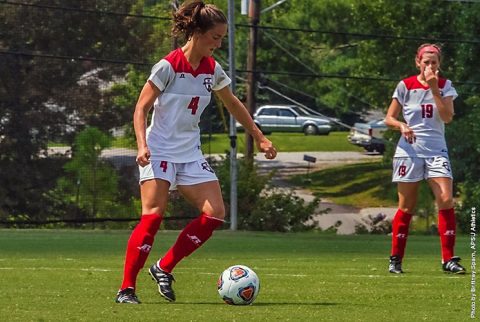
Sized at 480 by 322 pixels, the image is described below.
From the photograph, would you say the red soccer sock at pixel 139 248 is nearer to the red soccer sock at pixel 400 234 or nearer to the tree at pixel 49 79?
the red soccer sock at pixel 400 234

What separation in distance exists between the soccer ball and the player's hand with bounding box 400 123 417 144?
303 cm

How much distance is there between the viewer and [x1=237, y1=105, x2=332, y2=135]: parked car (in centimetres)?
4909

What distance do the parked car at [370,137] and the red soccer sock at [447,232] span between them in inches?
1162

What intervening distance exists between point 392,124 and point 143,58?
428 inches

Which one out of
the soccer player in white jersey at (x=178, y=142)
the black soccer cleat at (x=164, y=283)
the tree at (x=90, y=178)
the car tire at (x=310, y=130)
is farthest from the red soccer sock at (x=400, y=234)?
the car tire at (x=310, y=130)

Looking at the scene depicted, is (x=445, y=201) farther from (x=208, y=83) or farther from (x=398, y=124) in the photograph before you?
(x=208, y=83)

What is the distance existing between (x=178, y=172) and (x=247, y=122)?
64cm

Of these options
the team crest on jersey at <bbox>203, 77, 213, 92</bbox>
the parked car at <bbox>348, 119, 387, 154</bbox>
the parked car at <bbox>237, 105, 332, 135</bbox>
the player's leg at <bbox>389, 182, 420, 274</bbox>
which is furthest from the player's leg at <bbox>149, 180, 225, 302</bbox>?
the parked car at <bbox>237, 105, 332, 135</bbox>

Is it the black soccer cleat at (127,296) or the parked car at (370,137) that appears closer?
the black soccer cleat at (127,296)

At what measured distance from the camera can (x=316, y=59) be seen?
46594 millimetres

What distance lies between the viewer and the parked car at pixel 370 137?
42237 millimetres

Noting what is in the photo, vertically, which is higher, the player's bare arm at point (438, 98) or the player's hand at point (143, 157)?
the player's bare arm at point (438, 98)

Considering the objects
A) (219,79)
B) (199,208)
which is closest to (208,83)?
(219,79)

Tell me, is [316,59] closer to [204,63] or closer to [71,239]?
[71,239]
